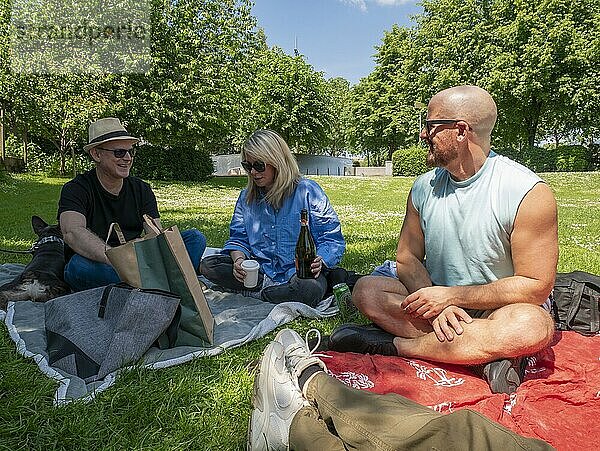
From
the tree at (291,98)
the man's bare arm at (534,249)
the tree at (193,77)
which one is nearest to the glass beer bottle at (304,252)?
the man's bare arm at (534,249)

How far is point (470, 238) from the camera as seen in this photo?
3441 millimetres

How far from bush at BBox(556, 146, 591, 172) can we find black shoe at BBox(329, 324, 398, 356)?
3418cm

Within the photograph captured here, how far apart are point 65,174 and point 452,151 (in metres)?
27.0

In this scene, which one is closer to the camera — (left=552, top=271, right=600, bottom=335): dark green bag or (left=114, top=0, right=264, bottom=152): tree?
(left=552, top=271, right=600, bottom=335): dark green bag

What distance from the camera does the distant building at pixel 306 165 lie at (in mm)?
53281

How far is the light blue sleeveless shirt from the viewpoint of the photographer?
3293 millimetres

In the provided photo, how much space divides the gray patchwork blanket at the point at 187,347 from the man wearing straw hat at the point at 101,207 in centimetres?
53

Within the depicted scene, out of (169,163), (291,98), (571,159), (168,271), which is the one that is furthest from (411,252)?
(291,98)

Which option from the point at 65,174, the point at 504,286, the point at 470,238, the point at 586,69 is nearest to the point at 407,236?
the point at 470,238

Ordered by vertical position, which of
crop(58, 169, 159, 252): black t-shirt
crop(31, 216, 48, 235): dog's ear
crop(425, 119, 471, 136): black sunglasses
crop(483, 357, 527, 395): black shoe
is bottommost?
crop(483, 357, 527, 395): black shoe

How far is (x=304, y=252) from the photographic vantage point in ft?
16.9

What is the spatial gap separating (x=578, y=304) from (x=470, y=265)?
1.27 meters

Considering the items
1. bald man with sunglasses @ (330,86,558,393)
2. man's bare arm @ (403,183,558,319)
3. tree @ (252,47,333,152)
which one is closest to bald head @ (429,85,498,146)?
bald man with sunglasses @ (330,86,558,393)

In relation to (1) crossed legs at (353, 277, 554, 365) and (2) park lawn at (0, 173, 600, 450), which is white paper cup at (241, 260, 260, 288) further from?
(1) crossed legs at (353, 277, 554, 365)
